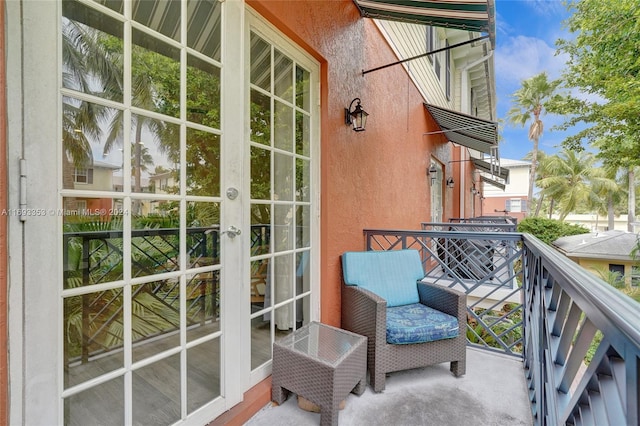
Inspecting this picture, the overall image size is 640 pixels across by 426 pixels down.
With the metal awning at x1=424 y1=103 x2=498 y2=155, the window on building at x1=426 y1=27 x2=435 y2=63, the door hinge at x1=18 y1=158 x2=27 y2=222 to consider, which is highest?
the window on building at x1=426 y1=27 x2=435 y2=63

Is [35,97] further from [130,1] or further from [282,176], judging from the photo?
[282,176]

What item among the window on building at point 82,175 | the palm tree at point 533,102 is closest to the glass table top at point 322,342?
the window on building at point 82,175

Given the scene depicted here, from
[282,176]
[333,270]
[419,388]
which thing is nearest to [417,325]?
[419,388]

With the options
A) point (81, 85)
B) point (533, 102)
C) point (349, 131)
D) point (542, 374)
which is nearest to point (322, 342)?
point (542, 374)

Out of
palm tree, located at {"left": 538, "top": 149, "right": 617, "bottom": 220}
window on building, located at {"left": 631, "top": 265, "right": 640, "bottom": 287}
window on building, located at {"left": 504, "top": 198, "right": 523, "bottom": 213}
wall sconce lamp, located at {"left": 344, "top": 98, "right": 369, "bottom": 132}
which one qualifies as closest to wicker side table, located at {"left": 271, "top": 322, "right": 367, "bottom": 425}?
wall sconce lamp, located at {"left": 344, "top": 98, "right": 369, "bottom": 132}

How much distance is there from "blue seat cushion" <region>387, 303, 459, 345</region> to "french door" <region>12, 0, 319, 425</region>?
876 mm

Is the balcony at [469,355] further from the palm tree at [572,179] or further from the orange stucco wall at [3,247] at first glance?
the palm tree at [572,179]

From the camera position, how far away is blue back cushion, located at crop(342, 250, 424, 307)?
2.66 metres

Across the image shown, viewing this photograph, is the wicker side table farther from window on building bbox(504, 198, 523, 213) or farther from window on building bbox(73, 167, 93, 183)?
window on building bbox(504, 198, 523, 213)

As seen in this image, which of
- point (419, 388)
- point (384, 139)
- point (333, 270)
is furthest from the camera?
point (384, 139)

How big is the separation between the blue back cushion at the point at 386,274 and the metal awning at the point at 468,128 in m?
3.54

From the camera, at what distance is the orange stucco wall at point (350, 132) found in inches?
98.9

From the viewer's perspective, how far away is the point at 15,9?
1.00 metres

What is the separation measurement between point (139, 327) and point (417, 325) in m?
1.78
